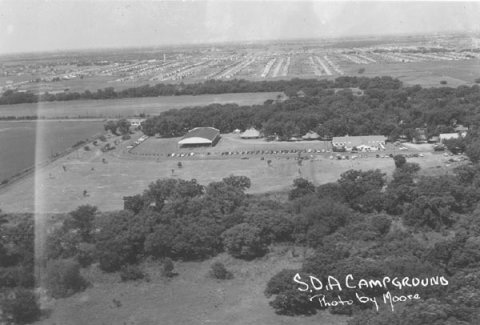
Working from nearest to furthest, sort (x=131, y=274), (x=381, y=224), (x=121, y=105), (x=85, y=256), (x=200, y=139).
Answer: (x=131, y=274)
(x=85, y=256)
(x=381, y=224)
(x=200, y=139)
(x=121, y=105)

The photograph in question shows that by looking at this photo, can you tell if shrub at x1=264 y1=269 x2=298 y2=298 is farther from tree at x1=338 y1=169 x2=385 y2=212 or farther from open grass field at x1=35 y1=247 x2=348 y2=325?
tree at x1=338 y1=169 x2=385 y2=212

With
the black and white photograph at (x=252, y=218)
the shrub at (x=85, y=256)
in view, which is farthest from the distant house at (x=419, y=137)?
the shrub at (x=85, y=256)

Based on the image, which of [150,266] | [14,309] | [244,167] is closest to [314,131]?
[244,167]

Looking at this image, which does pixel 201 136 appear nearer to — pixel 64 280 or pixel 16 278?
pixel 16 278

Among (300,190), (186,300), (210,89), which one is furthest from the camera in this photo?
(210,89)

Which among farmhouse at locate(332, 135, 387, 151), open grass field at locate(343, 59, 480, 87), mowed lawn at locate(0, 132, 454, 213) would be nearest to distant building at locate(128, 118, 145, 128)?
mowed lawn at locate(0, 132, 454, 213)

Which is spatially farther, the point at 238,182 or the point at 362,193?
the point at 238,182

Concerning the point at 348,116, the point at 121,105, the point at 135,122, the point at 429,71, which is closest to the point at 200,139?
the point at 348,116
